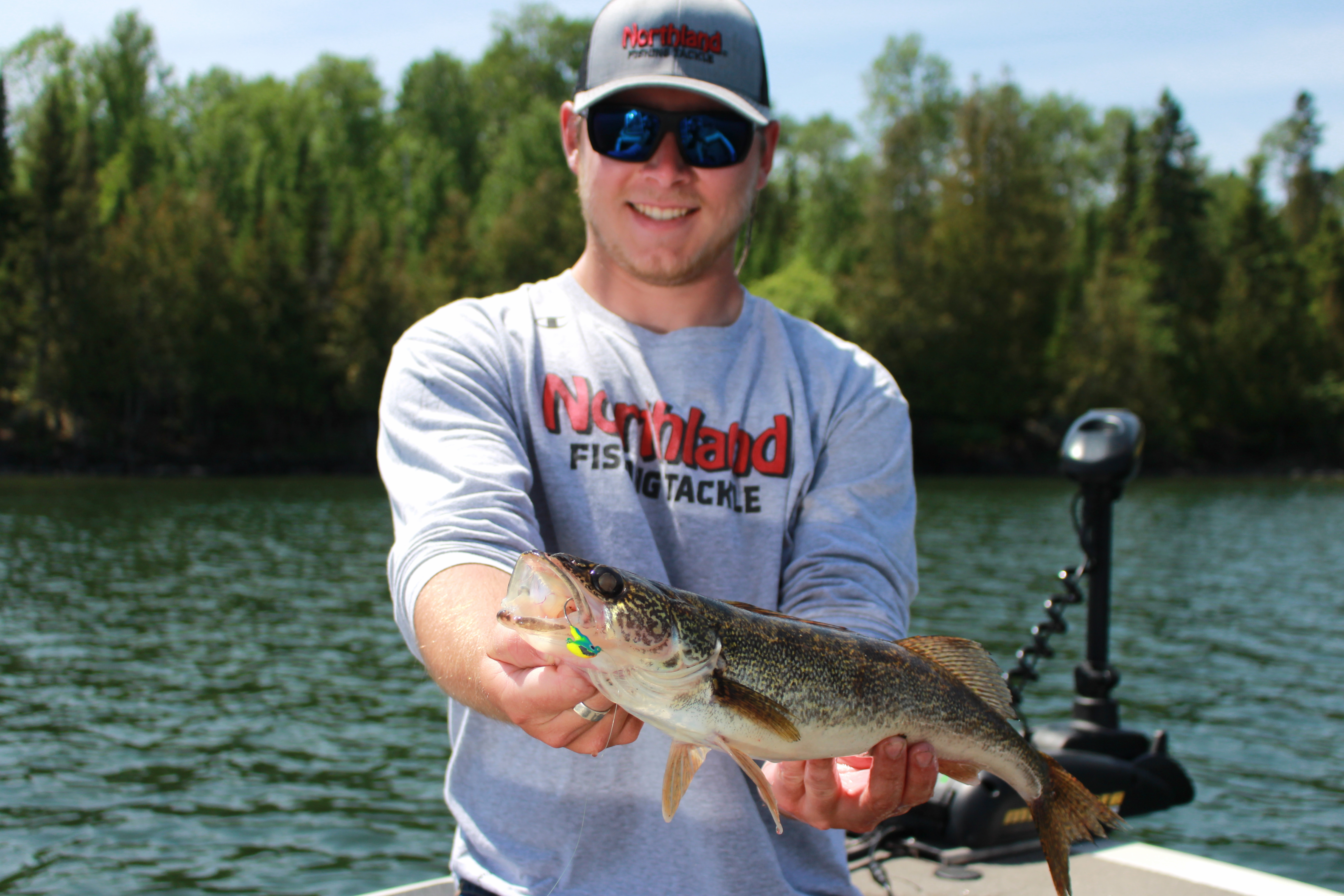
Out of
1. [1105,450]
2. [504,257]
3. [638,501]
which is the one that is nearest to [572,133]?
[638,501]

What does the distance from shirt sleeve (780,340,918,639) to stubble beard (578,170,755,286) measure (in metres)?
0.43

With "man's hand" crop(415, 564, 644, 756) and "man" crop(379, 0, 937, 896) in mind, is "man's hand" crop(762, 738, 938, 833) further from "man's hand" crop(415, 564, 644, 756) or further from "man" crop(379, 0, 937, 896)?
"man's hand" crop(415, 564, 644, 756)

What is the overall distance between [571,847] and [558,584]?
87 cm

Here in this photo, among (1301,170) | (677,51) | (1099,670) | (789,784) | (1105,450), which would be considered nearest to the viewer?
(789,784)

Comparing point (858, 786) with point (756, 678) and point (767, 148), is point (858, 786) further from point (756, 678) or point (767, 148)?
point (767, 148)

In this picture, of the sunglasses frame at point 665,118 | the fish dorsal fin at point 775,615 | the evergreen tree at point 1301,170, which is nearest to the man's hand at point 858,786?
the fish dorsal fin at point 775,615

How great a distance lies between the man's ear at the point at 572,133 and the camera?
292 centimetres

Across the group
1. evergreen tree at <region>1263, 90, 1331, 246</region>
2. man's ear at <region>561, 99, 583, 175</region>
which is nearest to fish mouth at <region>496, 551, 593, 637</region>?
man's ear at <region>561, 99, 583, 175</region>

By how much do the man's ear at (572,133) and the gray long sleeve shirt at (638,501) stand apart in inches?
13.4

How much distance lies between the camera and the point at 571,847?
2.38 m

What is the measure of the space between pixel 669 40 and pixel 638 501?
40.8 inches

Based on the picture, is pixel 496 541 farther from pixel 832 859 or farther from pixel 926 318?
pixel 926 318

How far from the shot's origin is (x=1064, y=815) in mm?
2611

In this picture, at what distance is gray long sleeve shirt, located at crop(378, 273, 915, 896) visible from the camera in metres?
2.37
